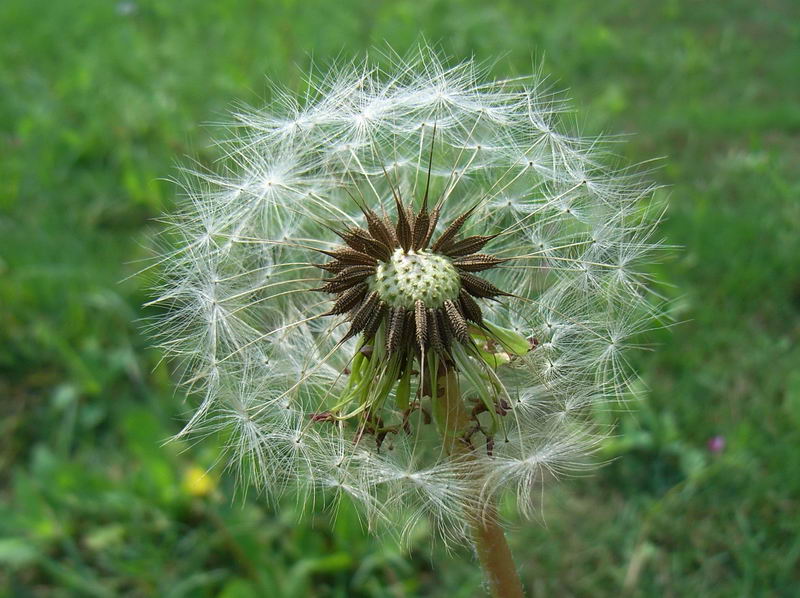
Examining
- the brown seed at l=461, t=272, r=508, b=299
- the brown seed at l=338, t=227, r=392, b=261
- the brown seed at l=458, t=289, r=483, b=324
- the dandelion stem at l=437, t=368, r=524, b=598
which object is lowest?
the dandelion stem at l=437, t=368, r=524, b=598

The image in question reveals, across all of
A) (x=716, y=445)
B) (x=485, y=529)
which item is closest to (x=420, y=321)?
(x=485, y=529)

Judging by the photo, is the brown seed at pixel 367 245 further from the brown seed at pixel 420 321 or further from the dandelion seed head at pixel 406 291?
the brown seed at pixel 420 321

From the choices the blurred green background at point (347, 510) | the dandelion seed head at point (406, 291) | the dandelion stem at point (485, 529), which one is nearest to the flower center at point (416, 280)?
the dandelion seed head at point (406, 291)

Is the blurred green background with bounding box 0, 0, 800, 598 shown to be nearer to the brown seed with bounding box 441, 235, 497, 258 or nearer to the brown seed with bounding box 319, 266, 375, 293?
the brown seed with bounding box 319, 266, 375, 293

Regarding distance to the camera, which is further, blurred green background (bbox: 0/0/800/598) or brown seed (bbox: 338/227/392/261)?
blurred green background (bbox: 0/0/800/598)

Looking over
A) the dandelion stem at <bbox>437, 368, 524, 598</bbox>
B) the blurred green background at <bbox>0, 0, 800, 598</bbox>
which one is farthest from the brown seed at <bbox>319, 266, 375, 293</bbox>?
the blurred green background at <bbox>0, 0, 800, 598</bbox>

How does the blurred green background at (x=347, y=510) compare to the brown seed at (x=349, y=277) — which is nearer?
the brown seed at (x=349, y=277)

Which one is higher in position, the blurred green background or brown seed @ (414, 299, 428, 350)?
the blurred green background
